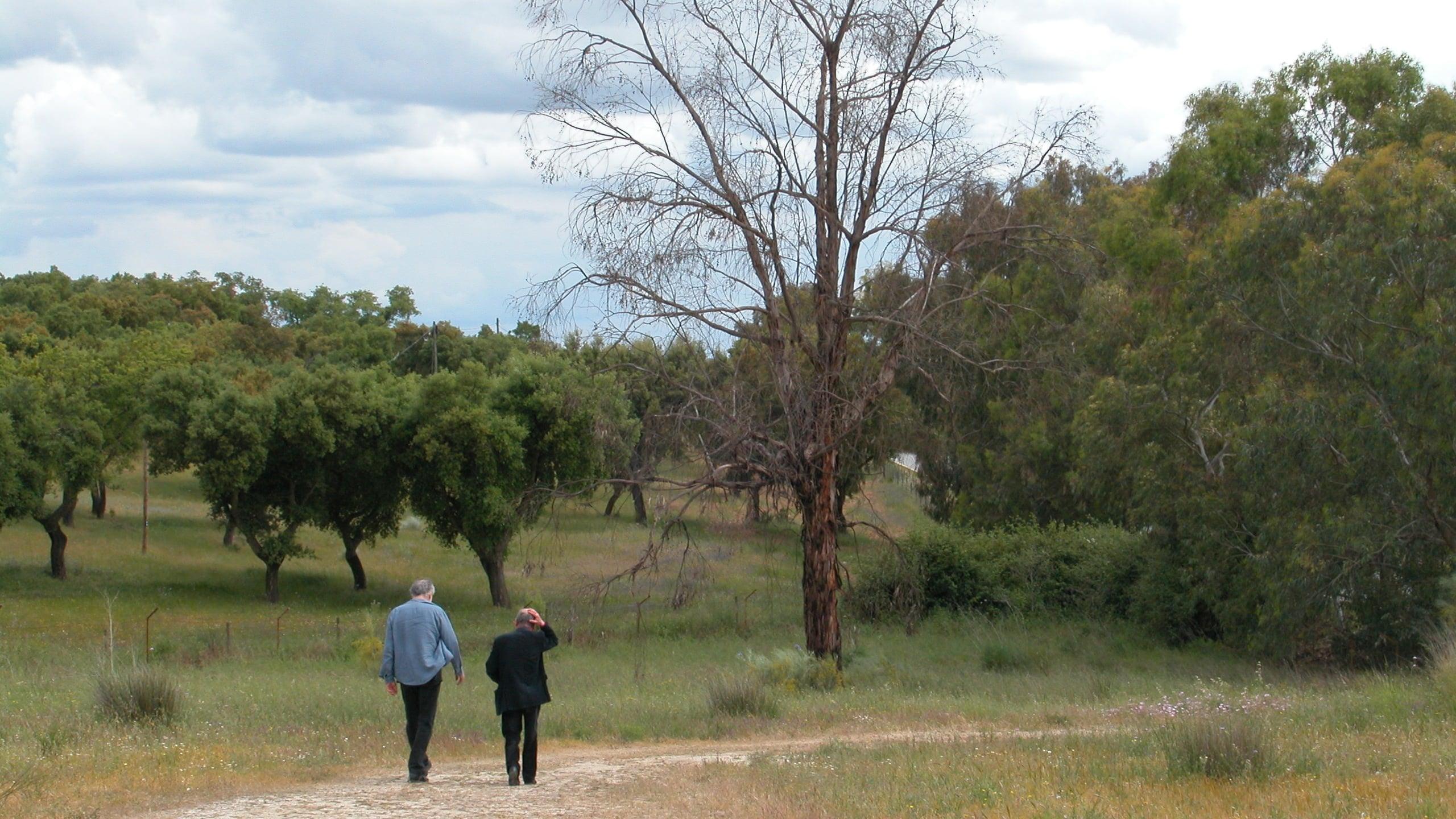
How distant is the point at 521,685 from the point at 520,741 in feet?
1.32

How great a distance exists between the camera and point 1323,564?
21.4m

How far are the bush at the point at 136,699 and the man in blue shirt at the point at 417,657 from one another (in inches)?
134

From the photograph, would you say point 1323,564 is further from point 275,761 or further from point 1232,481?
point 275,761

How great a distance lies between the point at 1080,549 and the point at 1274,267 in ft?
40.4

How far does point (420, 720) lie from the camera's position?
375 inches

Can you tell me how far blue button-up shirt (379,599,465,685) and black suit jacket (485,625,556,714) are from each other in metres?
0.31

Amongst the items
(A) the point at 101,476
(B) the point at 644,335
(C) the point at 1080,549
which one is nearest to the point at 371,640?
(B) the point at 644,335

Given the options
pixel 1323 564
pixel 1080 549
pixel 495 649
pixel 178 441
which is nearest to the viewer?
pixel 495 649

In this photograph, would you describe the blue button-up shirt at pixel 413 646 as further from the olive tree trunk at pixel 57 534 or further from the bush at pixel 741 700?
the olive tree trunk at pixel 57 534

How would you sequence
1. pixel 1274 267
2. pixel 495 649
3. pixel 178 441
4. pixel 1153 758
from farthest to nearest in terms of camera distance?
pixel 178 441, pixel 1274 267, pixel 495 649, pixel 1153 758

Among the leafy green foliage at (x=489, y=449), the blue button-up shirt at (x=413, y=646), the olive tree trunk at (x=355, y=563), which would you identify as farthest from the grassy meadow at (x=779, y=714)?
the olive tree trunk at (x=355, y=563)

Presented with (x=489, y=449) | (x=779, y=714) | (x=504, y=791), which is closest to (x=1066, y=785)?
(x=504, y=791)

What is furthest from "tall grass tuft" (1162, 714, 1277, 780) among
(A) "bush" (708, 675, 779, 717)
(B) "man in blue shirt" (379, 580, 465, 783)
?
(A) "bush" (708, 675, 779, 717)

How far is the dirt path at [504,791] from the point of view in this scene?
8.03 metres
